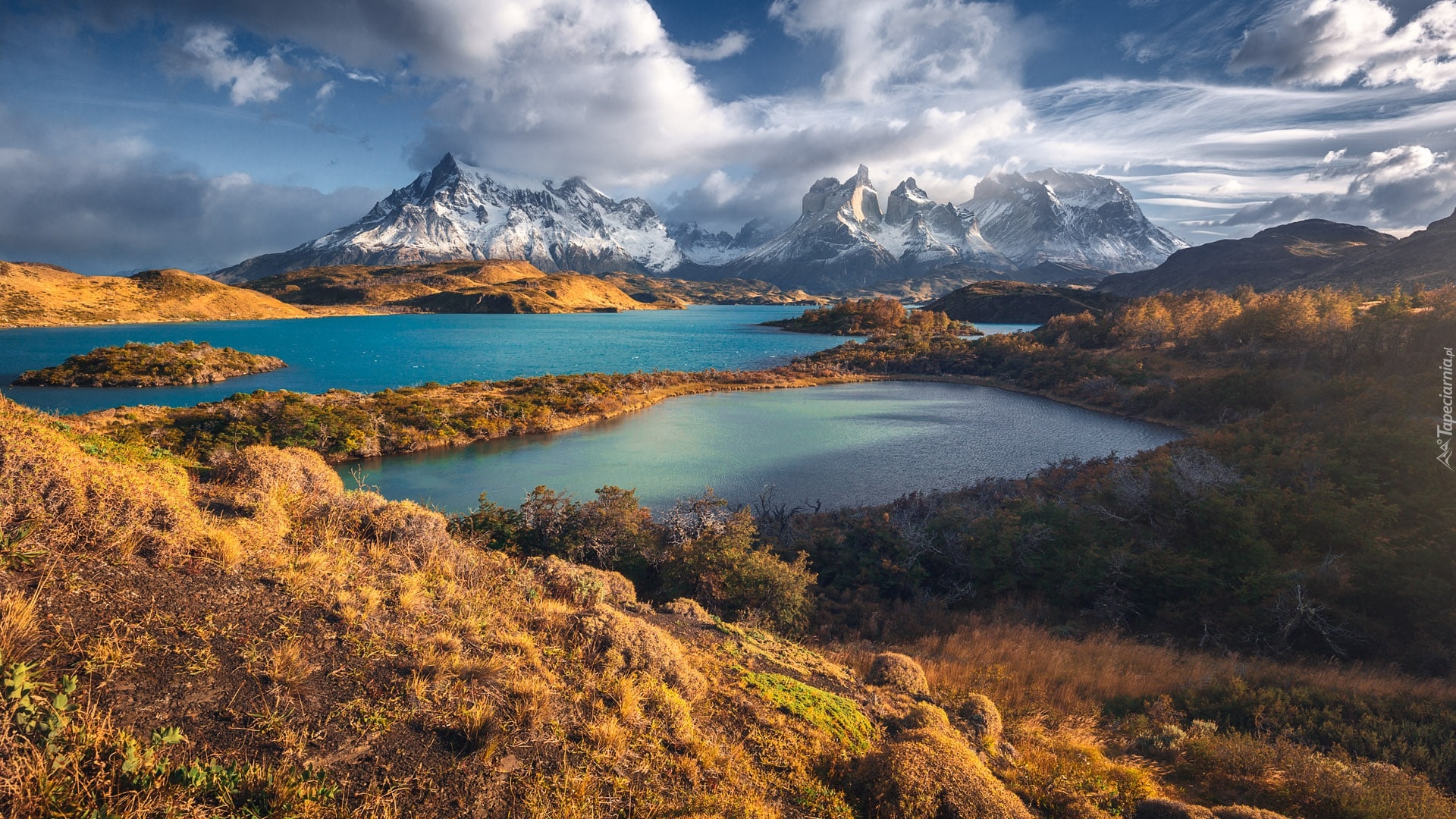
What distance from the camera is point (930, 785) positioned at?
6125 mm

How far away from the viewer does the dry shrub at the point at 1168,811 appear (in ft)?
20.7

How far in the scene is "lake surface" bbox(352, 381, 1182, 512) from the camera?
28.5 metres

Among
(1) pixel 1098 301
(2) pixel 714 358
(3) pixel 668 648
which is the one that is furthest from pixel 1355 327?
(1) pixel 1098 301

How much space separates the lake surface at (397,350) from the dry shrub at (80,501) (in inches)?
1936

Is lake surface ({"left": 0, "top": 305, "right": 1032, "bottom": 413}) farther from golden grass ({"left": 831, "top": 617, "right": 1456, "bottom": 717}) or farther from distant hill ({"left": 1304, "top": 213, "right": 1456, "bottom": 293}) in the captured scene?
distant hill ({"left": 1304, "top": 213, "right": 1456, "bottom": 293})

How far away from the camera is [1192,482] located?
19.7 m

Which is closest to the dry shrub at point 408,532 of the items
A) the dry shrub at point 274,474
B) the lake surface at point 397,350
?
the dry shrub at point 274,474

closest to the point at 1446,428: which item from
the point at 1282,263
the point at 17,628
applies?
the point at 17,628

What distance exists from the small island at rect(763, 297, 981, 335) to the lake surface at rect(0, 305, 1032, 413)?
671 centimetres

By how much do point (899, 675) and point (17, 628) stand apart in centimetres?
1072

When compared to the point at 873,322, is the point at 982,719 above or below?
below

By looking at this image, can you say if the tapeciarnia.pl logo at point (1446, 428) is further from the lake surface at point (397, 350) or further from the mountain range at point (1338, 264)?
the lake surface at point (397, 350)

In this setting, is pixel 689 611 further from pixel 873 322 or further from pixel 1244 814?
pixel 873 322

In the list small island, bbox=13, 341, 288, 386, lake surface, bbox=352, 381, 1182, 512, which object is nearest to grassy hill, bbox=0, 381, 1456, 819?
lake surface, bbox=352, 381, 1182, 512
